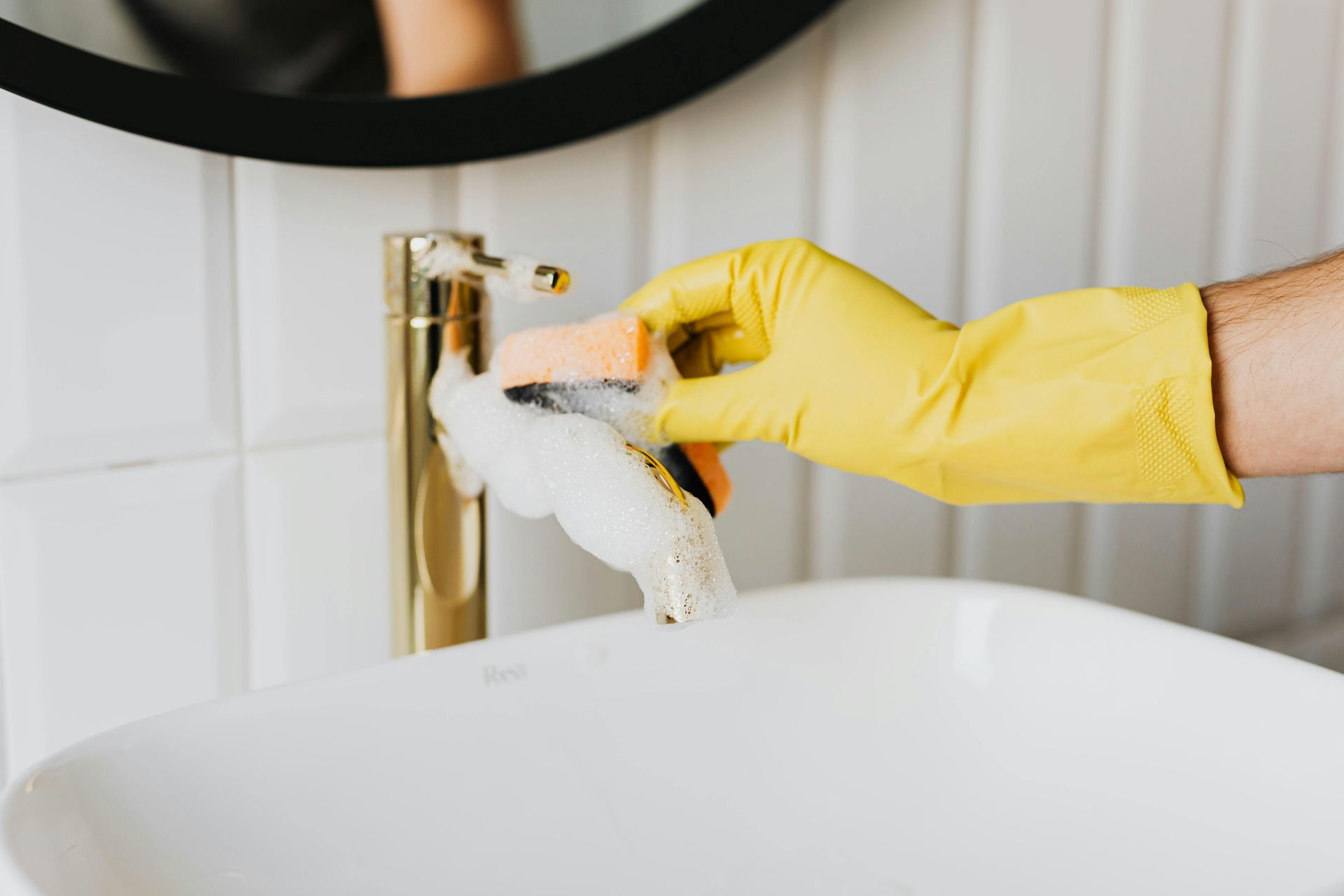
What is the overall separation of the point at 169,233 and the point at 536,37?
0.23m

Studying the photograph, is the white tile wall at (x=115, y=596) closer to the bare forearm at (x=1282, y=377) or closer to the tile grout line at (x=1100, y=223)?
the bare forearm at (x=1282, y=377)

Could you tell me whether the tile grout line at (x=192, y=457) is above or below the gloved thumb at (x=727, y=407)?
below

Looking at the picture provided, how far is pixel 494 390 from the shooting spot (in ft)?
1.85

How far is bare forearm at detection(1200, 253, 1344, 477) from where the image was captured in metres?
0.52

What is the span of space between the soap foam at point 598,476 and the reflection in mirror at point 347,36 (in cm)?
18

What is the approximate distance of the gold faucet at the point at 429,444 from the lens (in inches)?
21.5

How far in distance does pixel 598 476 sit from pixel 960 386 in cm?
17

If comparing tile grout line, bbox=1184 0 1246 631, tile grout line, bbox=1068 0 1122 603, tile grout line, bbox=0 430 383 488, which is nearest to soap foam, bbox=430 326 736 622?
tile grout line, bbox=0 430 383 488

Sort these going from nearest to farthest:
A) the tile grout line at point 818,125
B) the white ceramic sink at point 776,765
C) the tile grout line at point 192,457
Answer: the white ceramic sink at point 776,765 → the tile grout line at point 192,457 → the tile grout line at point 818,125

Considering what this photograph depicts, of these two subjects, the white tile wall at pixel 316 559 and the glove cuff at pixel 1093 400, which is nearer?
the glove cuff at pixel 1093 400

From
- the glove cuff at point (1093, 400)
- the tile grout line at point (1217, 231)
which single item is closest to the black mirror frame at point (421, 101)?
the glove cuff at point (1093, 400)

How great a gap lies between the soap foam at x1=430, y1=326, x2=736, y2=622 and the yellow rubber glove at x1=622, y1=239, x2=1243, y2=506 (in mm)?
35

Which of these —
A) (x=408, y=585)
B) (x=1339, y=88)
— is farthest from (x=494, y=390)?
(x=1339, y=88)

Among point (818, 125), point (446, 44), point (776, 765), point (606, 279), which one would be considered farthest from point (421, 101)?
point (776, 765)
